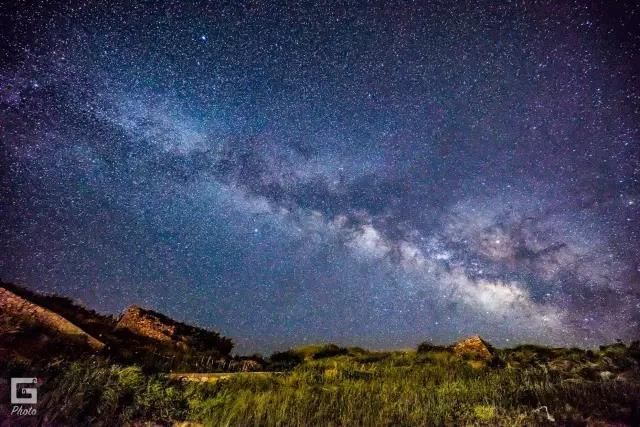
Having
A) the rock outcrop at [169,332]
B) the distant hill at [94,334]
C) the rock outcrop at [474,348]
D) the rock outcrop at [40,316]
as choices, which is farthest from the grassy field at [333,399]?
the rock outcrop at [169,332]

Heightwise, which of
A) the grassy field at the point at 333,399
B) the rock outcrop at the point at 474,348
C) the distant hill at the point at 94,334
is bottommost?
the grassy field at the point at 333,399

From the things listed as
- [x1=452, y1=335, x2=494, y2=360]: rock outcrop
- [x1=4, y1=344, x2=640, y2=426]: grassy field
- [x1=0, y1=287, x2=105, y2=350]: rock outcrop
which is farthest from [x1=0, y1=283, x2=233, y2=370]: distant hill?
[x1=452, y1=335, x2=494, y2=360]: rock outcrop

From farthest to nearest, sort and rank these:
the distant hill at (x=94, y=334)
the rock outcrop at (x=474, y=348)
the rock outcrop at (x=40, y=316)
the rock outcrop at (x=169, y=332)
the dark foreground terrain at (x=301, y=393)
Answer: the rock outcrop at (x=474, y=348)
the rock outcrop at (x=169, y=332)
the rock outcrop at (x=40, y=316)
the distant hill at (x=94, y=334)
the dark foreground terrain at (x=301, y=393)

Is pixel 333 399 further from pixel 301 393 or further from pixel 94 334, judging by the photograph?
pixel 94 334

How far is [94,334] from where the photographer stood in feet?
45.9

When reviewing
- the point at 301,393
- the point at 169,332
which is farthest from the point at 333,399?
the point at 169,332

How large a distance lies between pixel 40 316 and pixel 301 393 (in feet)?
30.5

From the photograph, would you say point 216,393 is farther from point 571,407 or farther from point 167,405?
point 571,407

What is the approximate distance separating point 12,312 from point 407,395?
12561mm

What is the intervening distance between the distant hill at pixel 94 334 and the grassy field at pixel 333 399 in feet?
8.48

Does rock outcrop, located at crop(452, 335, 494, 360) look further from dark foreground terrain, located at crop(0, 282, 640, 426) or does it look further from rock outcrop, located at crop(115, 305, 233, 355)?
rock outcrop, located at crop(115, 305, 233, 355)

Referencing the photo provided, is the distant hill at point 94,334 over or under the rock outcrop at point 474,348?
under

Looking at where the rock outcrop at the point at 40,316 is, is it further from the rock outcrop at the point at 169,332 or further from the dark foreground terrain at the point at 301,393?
the rock outcrop at the point at 169,332

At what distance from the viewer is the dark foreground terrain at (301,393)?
7.72 meters
